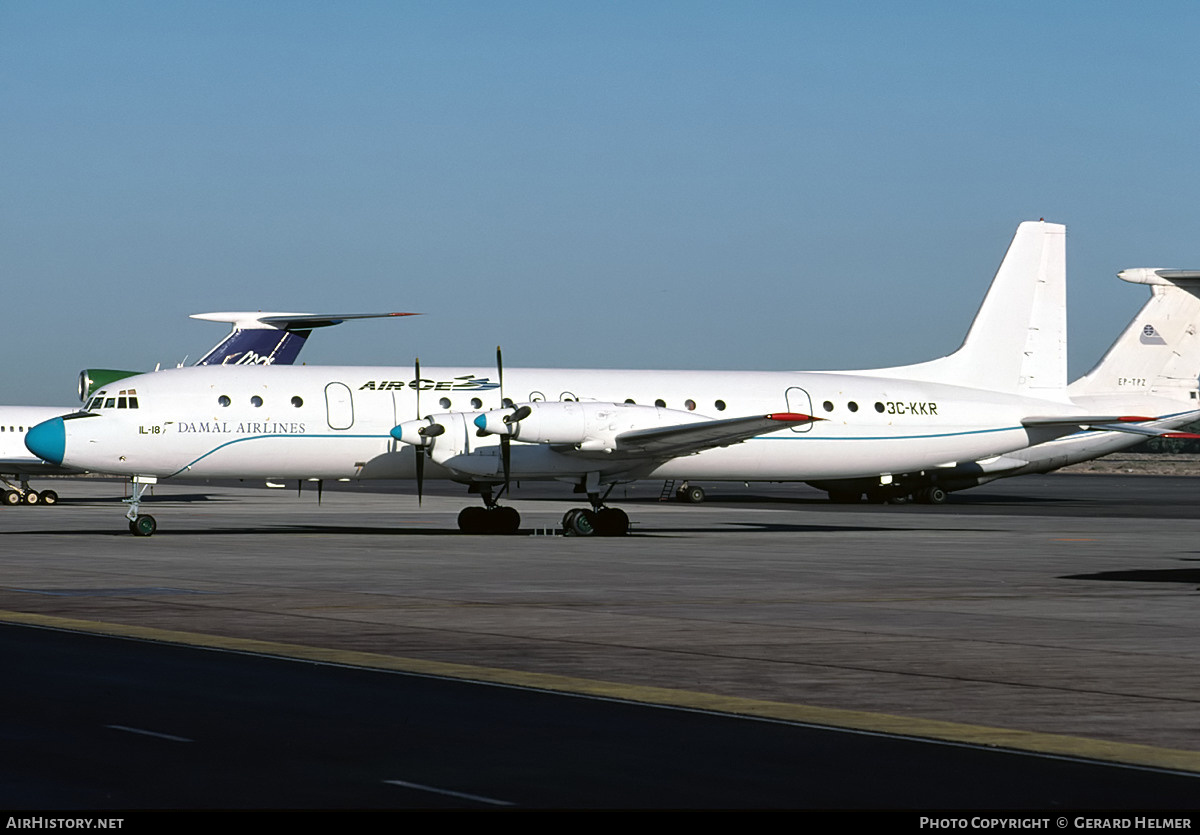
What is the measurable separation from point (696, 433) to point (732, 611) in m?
16.2

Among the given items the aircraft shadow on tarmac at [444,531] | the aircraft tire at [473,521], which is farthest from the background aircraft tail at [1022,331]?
the aircraft tire at [473,521]

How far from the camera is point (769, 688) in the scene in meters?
13.7

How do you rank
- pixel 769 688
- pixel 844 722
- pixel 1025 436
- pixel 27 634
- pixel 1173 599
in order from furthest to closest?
pixel 1025 436 < pixel 1173 599 < pixel 27 634 < pixel 769 688 < pixel 844 722

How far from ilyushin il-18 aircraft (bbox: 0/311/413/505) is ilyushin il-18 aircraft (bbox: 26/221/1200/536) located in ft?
82.9

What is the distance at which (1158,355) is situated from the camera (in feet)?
175

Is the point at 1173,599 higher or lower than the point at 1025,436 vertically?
lower

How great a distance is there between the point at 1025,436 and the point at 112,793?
37.1 metres

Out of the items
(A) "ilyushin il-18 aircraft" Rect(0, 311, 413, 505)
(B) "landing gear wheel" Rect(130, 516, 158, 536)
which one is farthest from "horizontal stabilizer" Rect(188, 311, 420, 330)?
(B) "landing gear wheel" Rect(130, 516, 158, 536)

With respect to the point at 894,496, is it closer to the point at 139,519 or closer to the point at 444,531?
the point at 444,531

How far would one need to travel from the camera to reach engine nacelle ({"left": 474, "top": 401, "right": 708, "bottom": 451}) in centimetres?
3547

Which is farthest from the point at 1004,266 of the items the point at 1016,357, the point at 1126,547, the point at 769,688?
the point at 769,688

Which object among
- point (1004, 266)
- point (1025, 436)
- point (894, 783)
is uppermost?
point (1004, 266)

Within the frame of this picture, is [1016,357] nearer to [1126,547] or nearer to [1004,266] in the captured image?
[1004,266]

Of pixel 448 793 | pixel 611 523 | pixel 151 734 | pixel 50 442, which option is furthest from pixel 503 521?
pixel 448 793
